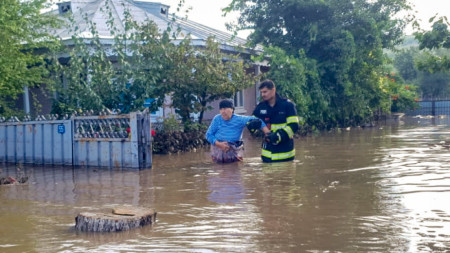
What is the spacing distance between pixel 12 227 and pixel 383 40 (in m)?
20.8

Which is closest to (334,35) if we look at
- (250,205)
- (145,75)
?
(145,75)

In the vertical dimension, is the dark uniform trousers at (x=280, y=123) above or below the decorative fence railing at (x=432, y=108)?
below

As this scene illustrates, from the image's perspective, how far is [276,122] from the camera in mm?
10461

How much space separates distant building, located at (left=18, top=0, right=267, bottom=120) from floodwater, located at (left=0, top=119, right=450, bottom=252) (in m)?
5.73

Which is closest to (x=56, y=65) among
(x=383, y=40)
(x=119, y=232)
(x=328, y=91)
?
(x=119, y=232)

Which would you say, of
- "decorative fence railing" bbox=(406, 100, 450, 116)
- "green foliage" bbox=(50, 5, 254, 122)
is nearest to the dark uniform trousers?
"green foliage" bbox=(50, 5, 254, 122)

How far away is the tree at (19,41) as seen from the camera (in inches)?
552

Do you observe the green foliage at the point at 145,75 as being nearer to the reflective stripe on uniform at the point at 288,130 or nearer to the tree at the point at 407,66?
the reflective stripe on uniform at the point at 288,130

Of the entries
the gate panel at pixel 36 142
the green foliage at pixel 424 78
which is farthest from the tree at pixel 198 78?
the green foliage at pixel 424 78

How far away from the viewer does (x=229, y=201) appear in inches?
312

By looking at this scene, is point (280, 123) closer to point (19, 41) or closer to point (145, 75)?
point (145, 75)

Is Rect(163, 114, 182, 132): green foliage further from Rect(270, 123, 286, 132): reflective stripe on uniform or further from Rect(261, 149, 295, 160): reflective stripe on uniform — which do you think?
Rect(270, 123, 286, 132): reflective stripe on uniform

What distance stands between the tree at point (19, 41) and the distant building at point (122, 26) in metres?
1.01

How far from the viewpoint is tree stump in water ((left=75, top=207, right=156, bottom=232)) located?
6266 millimetres
